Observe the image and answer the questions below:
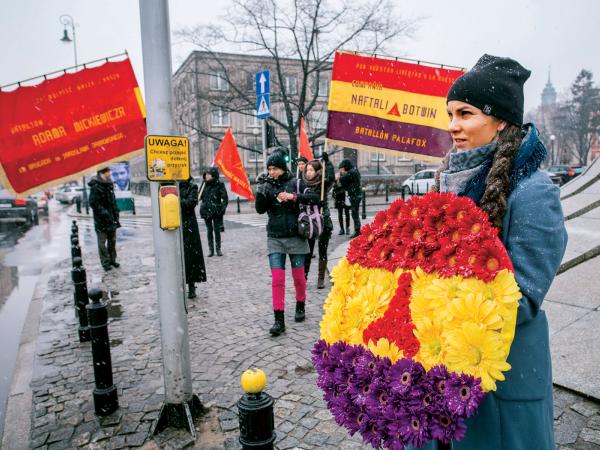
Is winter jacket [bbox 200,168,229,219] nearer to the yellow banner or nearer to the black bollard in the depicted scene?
the yellow banner

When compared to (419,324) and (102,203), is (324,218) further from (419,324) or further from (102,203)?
(419,324)

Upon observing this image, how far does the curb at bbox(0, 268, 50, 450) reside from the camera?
11.2 ft

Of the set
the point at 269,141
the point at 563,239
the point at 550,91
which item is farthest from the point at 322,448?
the point at 550,91

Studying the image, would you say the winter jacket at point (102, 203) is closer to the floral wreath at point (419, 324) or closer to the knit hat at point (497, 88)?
the floral wreath at point (419, 324)

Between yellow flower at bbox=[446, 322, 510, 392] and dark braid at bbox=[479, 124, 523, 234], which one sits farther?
dark braid at bbox=[479, 124, 523, 234]

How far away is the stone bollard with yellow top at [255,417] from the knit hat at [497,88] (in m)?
1.47

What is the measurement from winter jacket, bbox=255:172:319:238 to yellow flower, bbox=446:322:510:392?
389cm

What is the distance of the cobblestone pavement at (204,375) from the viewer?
128 inches

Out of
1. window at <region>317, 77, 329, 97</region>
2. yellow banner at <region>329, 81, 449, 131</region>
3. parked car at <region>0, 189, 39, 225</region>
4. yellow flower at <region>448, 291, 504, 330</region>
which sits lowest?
parked car at <region>0, 189, 39, 225</region>

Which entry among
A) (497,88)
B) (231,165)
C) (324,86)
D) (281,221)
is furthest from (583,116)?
(497,88)

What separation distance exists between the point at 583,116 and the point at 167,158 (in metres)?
60.6

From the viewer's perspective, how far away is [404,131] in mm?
5484

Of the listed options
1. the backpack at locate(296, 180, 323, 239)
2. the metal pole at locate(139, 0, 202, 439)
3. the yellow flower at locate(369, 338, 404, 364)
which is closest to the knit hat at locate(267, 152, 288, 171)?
the backpack at locate(296, 180, 323, 239)

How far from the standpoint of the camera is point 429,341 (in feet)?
4.82
